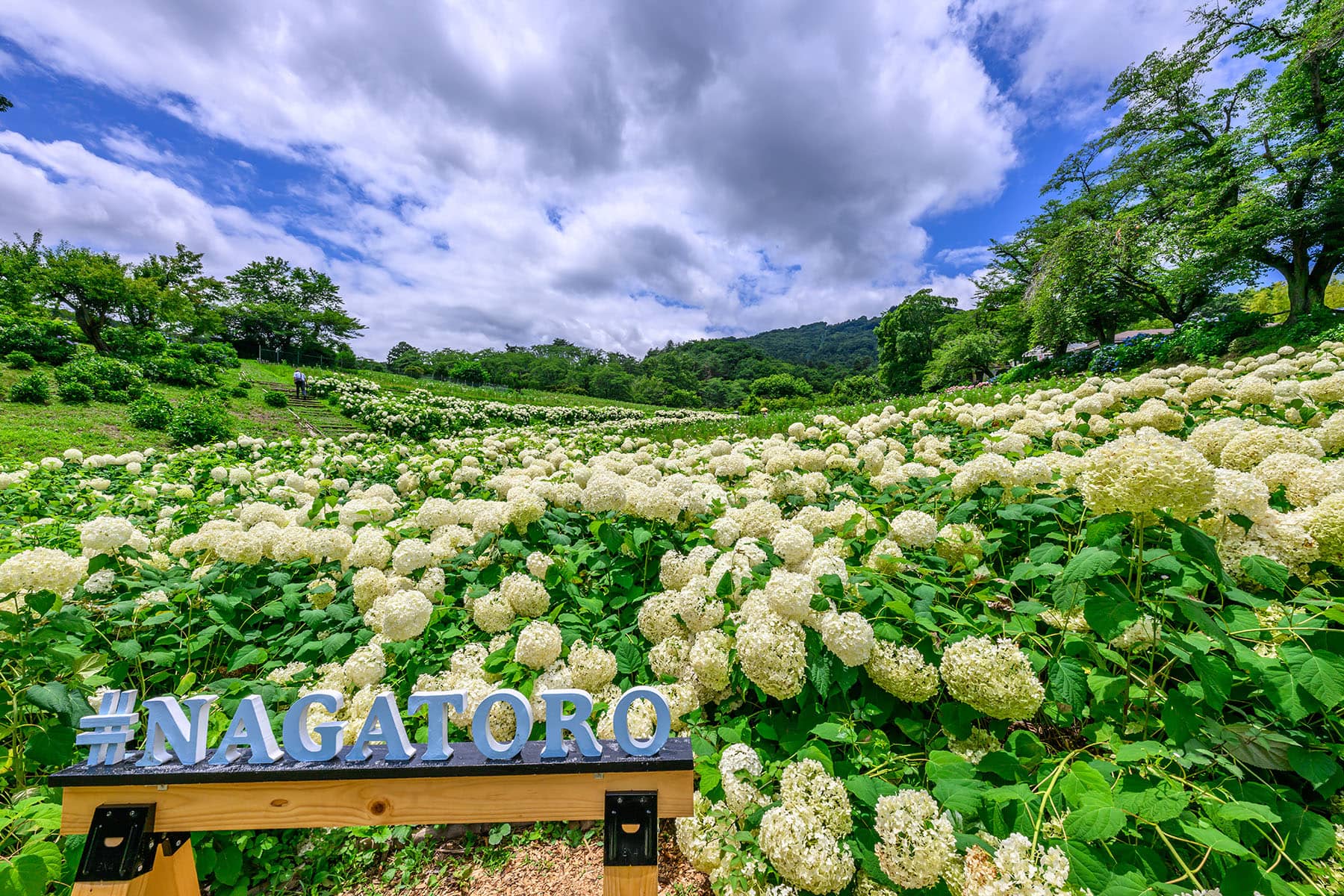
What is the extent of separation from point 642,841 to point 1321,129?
25324 millimetres

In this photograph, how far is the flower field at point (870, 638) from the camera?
1.19m

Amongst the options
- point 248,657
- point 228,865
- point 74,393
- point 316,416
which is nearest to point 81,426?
point 74,393

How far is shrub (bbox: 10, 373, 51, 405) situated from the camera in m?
11.0

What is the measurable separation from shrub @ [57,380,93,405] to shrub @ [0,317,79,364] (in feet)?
13.5

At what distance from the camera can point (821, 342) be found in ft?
381

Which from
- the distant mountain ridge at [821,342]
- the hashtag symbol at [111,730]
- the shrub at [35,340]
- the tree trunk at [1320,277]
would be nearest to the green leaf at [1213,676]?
the hashtag symbol at [111,730]

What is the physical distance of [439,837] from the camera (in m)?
2.15

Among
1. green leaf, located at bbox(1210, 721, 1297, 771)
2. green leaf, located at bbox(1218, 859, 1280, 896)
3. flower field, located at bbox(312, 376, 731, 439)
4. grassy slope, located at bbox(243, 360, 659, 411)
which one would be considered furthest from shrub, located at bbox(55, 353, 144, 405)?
green leaf, located at bbox(1210, 721, 1297, 771)

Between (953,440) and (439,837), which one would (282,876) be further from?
(953,440)

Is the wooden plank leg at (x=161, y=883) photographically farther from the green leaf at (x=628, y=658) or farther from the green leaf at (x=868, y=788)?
the green leaf at (x=868, y=788)

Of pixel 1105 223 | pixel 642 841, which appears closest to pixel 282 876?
pixel 642 841

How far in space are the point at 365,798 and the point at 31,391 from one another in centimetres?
1775

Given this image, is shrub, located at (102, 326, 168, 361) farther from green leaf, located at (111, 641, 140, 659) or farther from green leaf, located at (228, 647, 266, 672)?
green leaf, located at (228, 647, 266, 672)

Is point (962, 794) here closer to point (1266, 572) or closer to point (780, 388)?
point (1266, 572)
